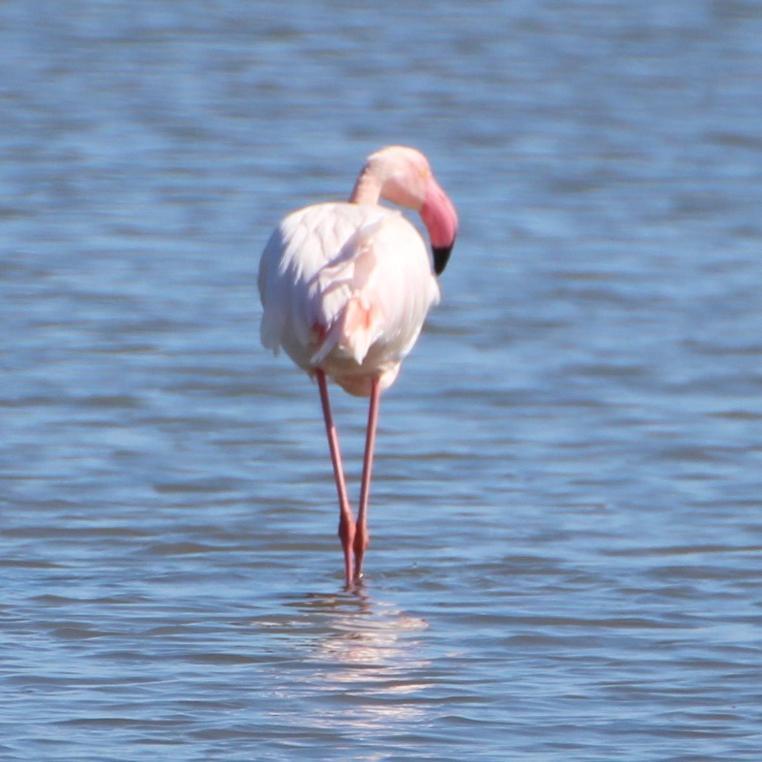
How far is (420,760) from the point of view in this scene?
17.7 ft

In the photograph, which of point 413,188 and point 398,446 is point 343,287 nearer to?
point 413,188

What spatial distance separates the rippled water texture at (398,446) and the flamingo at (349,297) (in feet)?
1.60

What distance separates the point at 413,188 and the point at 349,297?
3.22 feet

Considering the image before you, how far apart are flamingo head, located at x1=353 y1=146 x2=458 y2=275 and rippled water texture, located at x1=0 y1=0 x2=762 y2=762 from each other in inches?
37.5

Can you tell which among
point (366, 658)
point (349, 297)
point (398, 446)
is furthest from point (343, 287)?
point (398, 446)

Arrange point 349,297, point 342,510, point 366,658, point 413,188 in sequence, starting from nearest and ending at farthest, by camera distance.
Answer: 1. point 366,658
2. point 349,297
3. point 342,510
4. point 413,188

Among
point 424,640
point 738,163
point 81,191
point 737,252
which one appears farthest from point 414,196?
point 738,163

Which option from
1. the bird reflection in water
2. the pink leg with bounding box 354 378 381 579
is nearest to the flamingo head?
the pink leg with bounding box 354 378 381 579

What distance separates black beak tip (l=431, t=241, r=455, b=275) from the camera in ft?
27.0

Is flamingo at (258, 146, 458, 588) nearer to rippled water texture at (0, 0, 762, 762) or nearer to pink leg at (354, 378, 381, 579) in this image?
pink leg at (354, 378, 381, 579)

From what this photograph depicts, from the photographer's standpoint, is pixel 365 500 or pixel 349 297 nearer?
pixel 349 297

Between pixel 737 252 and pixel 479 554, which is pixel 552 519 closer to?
pixel 479 554

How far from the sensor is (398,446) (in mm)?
9211

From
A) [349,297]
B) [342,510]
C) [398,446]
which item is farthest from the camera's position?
[398,446]
